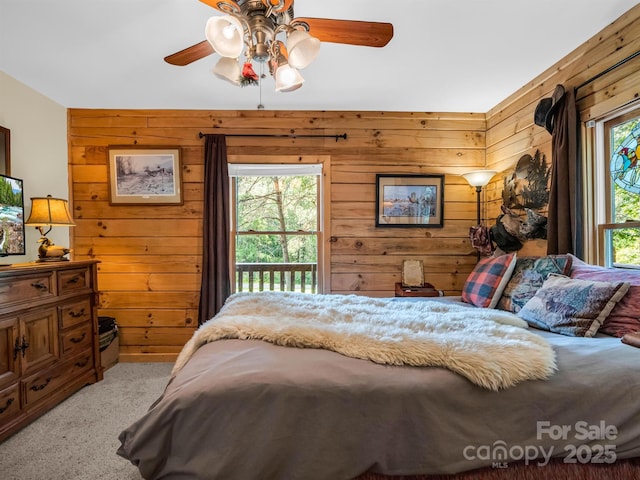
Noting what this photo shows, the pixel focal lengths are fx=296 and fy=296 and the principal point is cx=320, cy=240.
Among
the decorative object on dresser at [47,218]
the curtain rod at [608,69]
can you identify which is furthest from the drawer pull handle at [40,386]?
the curtain rod at [608,69]

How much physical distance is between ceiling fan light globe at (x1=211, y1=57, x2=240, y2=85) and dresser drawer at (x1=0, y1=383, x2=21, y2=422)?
86.9 inches

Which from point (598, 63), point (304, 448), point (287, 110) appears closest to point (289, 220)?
point (287, 110)

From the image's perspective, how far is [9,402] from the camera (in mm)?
1777

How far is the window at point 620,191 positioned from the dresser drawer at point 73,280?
3750 millimetres

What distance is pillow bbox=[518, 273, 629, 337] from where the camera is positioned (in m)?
1.38

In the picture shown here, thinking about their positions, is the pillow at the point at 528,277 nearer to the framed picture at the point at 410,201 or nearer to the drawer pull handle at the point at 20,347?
the framed picture at the point at 410,201

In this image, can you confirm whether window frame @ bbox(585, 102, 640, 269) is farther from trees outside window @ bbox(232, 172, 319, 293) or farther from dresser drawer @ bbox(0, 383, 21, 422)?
dresser drawer @ bbox(0, 383, 21, 422)

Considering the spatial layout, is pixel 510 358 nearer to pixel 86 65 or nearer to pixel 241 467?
pixel 241 467

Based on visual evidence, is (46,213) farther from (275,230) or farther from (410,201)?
(410,201)

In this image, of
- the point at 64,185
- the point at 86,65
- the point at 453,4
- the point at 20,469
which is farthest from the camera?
the point at 64,185

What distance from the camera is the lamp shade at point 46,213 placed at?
220cm

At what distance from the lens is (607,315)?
137 centimetres

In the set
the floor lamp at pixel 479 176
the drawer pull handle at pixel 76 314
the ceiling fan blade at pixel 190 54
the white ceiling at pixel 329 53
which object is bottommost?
the drawer pull handle at pixel 76 314

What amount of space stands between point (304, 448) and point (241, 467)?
0.19 meters
